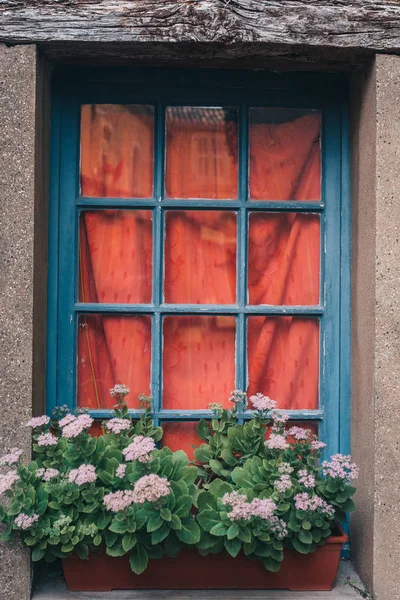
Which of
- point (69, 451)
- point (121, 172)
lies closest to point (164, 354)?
point (69, 451)

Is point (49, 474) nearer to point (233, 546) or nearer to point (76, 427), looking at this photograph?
point (76, 427)

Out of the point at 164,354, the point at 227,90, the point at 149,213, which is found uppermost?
the point at 227,90

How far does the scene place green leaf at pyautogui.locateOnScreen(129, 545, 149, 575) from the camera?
2117 mm

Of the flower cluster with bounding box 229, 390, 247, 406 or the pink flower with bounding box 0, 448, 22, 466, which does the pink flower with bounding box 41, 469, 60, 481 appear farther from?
the flower cluster with bounding box 229, 390, 247, 406

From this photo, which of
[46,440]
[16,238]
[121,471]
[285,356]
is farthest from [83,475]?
[285,356]

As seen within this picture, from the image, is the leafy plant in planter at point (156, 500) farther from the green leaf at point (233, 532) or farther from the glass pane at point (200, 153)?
the glass pane at point (200, 153)

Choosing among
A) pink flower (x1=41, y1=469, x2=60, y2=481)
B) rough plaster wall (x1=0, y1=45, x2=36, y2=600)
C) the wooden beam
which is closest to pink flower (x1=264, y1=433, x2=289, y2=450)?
pink flower (x1=41, y1=469, x2=60, y2=481)

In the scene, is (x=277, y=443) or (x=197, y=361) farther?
(x=197, y=361)

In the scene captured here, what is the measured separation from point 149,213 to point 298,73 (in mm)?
846

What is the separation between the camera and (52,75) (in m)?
2.57

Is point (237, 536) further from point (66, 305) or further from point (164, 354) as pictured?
point (66, 305)

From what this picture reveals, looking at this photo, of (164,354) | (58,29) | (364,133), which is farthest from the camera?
(164,354)

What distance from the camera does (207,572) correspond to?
89.4 inches

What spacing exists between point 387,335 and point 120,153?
1.30 m
